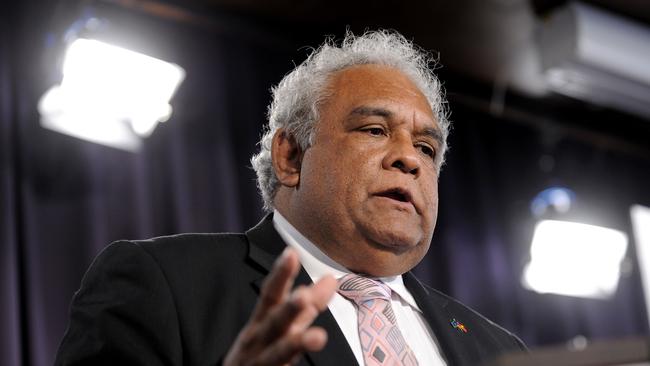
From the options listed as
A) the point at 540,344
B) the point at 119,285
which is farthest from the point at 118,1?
the point at 540,344

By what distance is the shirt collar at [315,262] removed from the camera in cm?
180

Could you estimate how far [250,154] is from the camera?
154 inches

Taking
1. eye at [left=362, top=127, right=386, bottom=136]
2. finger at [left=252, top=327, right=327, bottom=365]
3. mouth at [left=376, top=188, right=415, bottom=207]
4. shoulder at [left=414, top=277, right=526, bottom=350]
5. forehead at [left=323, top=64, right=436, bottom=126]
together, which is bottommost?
shoulder at [left=414, top=277, right=526, bottom=350]

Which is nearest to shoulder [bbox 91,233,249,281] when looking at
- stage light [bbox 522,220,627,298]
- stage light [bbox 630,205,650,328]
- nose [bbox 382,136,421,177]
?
nose [bbox 382,136,421,177]

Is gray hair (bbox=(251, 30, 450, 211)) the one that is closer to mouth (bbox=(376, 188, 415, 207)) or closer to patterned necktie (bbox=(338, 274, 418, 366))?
mouth (bbox=(376, 188, 415, 207))

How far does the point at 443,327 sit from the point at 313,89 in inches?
25.8

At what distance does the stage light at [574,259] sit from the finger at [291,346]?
12.6 feet

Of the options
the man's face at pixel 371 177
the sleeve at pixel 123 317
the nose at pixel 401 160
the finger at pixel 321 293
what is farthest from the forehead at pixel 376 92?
the finger at pixel 321 293

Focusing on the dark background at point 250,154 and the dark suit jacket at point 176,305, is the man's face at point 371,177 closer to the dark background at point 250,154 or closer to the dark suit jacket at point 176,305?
the dark suit jacket at point 176,305

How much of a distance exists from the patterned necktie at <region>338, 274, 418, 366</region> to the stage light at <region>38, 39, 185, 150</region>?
1790 millimetres

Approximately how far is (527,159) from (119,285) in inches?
152

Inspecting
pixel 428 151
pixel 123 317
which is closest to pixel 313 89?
pixel 428 151

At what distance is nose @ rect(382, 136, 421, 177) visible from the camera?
1874 mm

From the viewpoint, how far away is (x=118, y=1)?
148 inches
